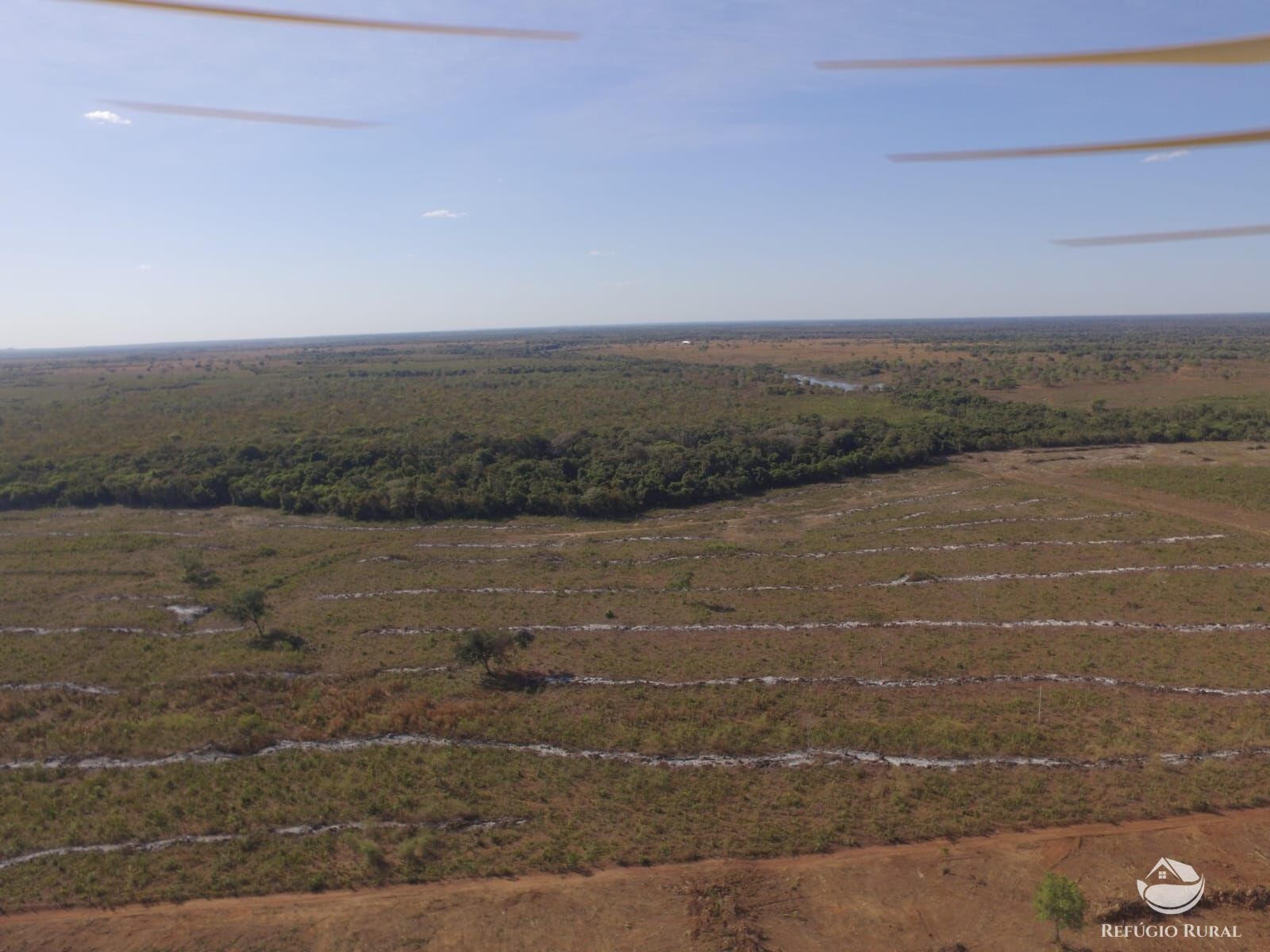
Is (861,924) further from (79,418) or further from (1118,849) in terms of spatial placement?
(79,418)

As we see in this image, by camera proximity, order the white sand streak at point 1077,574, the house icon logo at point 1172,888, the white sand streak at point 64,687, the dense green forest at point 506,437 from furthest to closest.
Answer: the dense green forest at point 506,437 → the white sand streak at point 1077,574 → the white sand streak at point 64,687 → the house icon logo at point 1172,888

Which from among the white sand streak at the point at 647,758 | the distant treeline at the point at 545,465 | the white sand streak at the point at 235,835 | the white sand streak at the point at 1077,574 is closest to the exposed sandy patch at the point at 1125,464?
the distant treeline at the point at 545,465

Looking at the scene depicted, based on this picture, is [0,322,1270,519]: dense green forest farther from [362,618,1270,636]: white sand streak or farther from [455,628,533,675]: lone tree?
[455,628,533,675]: lone tree

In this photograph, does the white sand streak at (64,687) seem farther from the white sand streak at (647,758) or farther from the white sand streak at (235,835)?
the white sand streak at (235,835)

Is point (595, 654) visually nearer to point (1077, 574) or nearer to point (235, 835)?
point (235, 835)

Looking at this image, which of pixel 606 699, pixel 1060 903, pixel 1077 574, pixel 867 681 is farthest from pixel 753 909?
pixel 1077 574

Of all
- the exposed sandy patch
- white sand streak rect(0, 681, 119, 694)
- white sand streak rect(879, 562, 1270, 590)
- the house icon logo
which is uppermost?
the exposed sandy patch

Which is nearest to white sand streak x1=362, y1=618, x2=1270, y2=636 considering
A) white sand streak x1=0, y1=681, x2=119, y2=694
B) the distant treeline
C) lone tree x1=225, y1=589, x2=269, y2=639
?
lone tree x1=225, y1=589, x2=269, y2=639
